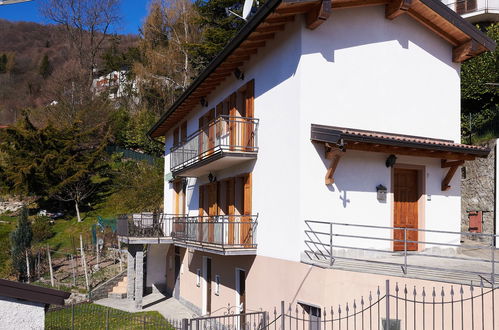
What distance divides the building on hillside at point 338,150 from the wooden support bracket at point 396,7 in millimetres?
49

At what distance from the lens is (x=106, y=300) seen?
20.5 meters

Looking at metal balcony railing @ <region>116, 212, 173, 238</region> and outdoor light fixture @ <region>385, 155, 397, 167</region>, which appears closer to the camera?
outdoor light fixture @ <region>385, 155, 397, 167</region>

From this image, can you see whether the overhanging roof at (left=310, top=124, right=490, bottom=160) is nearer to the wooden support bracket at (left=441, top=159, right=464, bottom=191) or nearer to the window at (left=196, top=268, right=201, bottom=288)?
the wooden support bracket at (left=441, top=159, right=464, bottom=191)

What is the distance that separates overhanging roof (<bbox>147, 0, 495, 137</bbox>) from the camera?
10.3 metres

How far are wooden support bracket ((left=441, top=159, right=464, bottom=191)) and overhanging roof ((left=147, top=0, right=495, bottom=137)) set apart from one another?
308cm

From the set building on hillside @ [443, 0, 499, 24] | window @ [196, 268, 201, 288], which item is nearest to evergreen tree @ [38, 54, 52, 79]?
building on hillside @ [443, 0, 499, 24]

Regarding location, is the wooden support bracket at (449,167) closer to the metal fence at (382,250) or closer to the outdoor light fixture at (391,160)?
the metal fence at (382,250)

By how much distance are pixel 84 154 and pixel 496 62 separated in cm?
2586

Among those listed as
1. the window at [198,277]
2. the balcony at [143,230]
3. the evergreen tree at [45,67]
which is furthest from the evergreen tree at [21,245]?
the evergreen tree at [45,67]

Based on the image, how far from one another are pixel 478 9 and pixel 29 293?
2903cm

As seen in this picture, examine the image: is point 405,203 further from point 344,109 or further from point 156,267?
point 156,267

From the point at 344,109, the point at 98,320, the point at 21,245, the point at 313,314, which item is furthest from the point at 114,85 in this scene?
the point at 313,314

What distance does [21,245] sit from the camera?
2327 centimetres

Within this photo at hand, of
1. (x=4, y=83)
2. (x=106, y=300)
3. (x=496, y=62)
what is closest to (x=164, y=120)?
(x=106, y=300)
